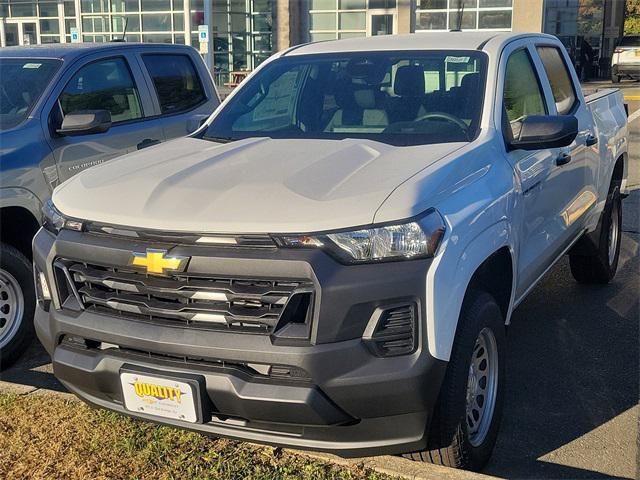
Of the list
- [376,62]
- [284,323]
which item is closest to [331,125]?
[376,62]

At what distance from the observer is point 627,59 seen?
3195cm

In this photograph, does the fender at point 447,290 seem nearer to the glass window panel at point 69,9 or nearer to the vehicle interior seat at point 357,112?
the vehicle interior seat at point 357,112

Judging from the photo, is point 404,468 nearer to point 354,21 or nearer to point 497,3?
point 354,21

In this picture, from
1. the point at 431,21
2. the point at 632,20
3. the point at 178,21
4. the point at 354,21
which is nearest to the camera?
the point at 178,21

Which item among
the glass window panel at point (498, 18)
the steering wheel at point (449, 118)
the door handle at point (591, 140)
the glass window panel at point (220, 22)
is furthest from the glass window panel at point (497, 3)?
the steering wheel at point (449, 118)

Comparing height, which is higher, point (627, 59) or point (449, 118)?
point (449, 118)

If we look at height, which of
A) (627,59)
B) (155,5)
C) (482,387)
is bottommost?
(482,387)

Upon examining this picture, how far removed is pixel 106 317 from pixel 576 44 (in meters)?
34.4

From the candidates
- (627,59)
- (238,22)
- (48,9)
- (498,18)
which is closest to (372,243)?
(238,22)

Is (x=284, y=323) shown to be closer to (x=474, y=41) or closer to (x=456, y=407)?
(x=456, y=407)

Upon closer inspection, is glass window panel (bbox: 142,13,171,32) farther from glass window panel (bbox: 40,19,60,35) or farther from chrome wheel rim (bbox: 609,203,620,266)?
chrome wheel rim (bbox: 609,203,620,266)

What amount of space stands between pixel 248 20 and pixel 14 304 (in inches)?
1021

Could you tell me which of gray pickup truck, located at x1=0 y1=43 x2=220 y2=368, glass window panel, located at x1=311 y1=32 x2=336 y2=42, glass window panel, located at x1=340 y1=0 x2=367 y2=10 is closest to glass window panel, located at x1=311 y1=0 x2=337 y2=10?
glass window panel, located at x1=340 y1=0 x2=367 y2=10

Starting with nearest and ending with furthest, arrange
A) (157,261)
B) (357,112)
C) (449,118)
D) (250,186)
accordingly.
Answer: (157,261) → (250,186) → (449,118) → (357,112)
